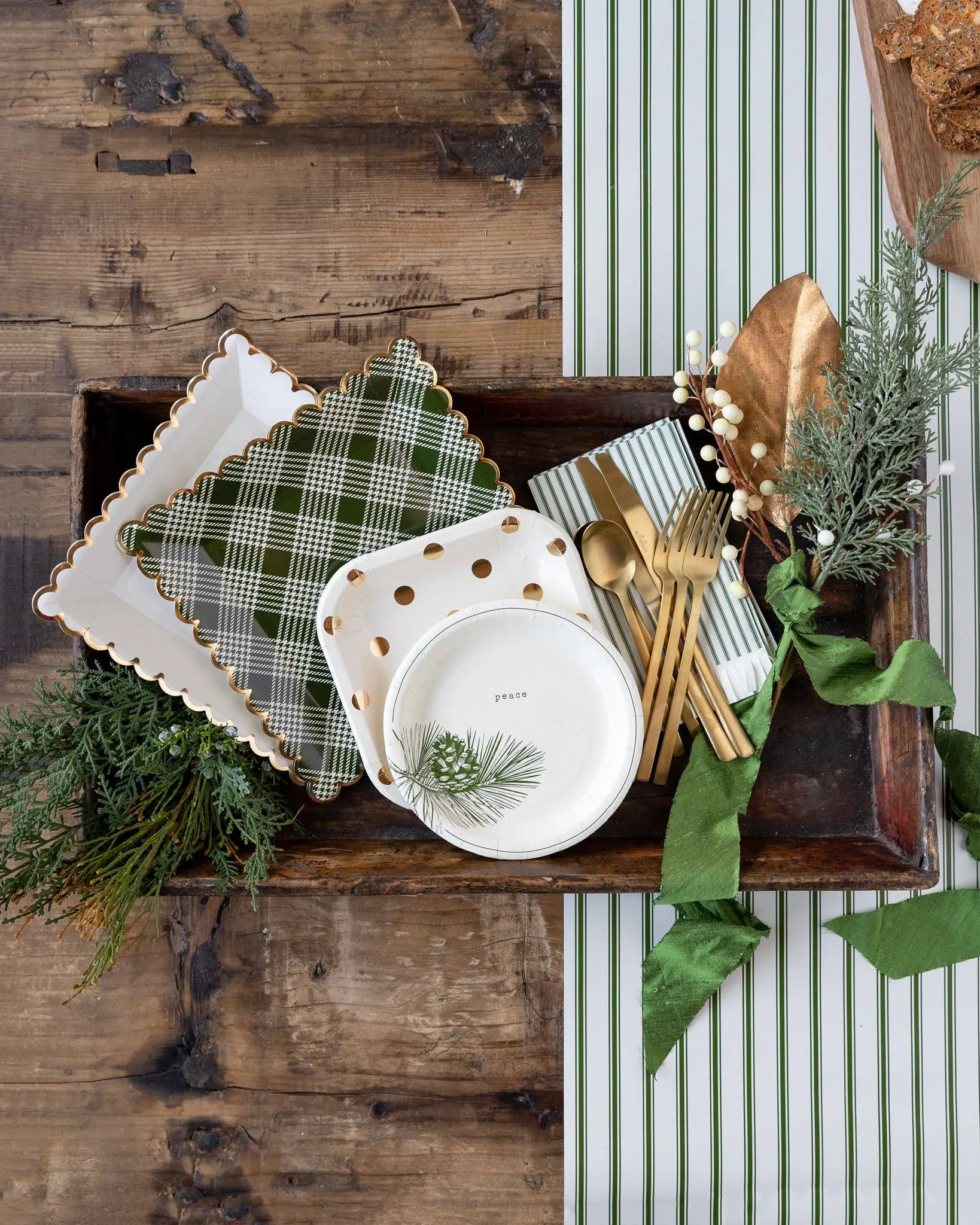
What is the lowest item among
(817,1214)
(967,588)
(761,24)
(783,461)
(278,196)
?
(817,1214)

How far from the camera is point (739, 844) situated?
2.14 feet

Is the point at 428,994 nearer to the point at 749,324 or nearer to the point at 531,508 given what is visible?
the point at 531,508

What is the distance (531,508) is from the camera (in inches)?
28.7

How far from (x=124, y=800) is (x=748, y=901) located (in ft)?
1.77

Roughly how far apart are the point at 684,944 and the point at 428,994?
234 millimetres

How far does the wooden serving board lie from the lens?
2.38 ft

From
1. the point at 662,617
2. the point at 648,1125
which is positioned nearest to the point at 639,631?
the point at 662,617

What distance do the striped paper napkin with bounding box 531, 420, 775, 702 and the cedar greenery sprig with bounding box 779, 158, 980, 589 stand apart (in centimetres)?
7

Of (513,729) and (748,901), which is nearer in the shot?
(513,729)

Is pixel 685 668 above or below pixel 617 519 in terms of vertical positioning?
below

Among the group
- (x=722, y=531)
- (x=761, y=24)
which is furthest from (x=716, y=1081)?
(x=761, y=24)

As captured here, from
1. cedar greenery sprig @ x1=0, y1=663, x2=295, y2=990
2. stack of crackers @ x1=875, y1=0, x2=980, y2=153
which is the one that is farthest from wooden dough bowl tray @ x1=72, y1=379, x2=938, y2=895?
stack of crackers @ x1=875, y1=0, x2=980, y2=153

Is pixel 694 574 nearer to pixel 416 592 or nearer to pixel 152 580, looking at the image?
pixel 416 592

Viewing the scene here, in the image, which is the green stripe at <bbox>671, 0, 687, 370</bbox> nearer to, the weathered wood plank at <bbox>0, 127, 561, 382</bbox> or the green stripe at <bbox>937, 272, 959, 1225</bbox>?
the weathered wood plank at <bbox>0, 127, 561, 382</bbox>
